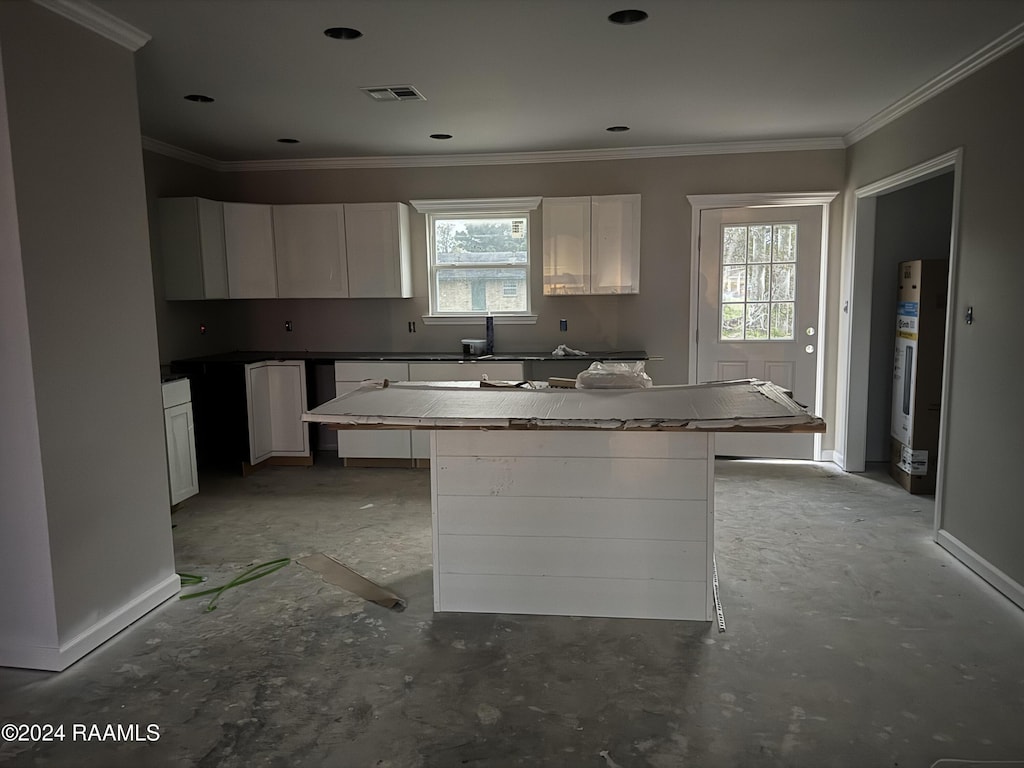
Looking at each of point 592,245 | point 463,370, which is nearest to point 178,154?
point 463,370

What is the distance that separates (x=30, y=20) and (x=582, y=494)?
2.74m

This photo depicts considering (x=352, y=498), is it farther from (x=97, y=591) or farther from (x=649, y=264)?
(x=649, y=264)

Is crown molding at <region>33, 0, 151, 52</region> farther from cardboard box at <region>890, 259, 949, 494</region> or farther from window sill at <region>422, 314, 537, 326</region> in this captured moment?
cardboard box at <region>890, 259, 949, 494</region>

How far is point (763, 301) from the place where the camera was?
18.4ft

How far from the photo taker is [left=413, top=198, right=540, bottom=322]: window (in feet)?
19.3

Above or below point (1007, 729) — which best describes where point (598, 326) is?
above

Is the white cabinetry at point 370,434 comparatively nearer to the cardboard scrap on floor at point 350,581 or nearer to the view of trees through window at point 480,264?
the view of trees through window at point 480,264

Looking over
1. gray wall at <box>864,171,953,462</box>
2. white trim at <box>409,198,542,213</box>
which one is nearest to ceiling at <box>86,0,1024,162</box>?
white trim at <box>409,198,542,213</box>

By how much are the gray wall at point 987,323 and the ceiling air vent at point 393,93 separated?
2.91 m

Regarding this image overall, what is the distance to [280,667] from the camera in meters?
2.67

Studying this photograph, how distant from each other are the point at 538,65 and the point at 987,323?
2537 millimetres

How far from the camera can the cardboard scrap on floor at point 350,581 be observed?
10.5 feet

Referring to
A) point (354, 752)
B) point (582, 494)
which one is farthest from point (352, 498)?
point (354, 752)

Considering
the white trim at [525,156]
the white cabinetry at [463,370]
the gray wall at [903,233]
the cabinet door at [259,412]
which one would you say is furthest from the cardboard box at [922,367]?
the cabinet door at [259,412]
